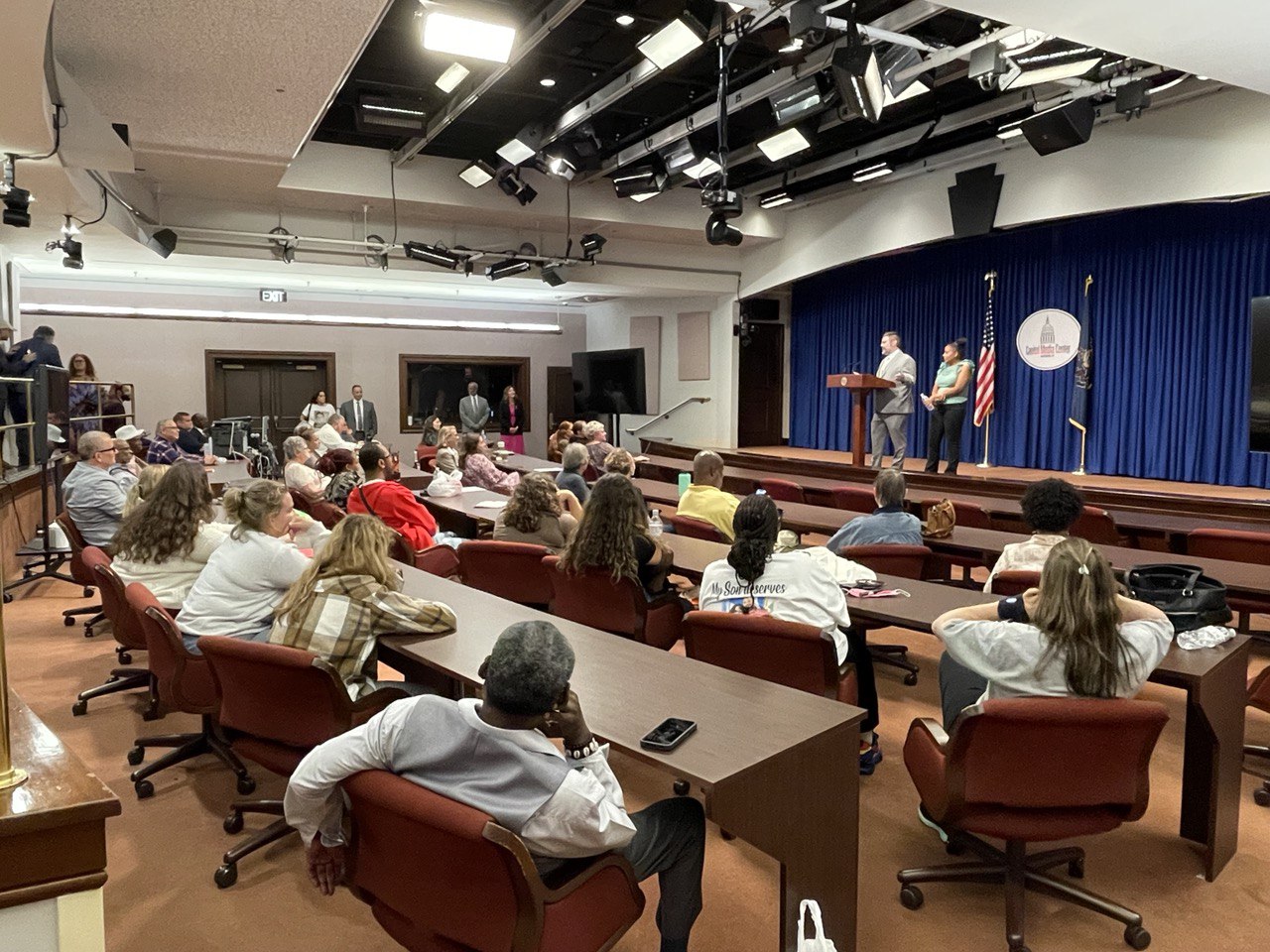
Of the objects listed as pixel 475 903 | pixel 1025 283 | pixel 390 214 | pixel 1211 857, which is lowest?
pixel 1211 857

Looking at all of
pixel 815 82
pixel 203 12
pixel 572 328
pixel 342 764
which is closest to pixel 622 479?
pixel 342 764

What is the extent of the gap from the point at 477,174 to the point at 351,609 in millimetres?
7412

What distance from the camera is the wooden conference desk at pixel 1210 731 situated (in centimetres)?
246

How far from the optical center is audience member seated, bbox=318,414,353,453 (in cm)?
936

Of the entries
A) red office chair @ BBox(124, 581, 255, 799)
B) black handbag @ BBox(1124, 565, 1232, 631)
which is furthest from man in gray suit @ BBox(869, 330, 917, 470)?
red office chair @ BBox(124, 581, 255, 799)

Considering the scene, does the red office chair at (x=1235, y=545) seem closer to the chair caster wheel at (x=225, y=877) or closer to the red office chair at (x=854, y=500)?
the red office chair at (x=854, y=500)

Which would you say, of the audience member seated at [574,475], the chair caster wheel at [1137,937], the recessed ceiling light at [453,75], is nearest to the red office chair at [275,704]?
the chair caster wheel at [1137,937]

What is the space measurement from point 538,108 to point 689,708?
7.28 m

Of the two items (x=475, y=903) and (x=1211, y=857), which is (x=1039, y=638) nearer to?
(x=1211, y=857)

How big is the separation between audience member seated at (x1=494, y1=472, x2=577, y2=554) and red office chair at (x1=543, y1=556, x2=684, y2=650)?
0.57 meters

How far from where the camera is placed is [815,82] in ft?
21.2

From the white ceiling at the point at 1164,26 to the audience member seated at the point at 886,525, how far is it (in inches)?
82.4

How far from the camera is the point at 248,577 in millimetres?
3082

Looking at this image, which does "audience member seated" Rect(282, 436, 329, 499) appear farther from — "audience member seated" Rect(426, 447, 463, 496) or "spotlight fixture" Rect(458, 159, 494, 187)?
Answer: "spotlight fixture" Rect(458, 159, 494, 187)
